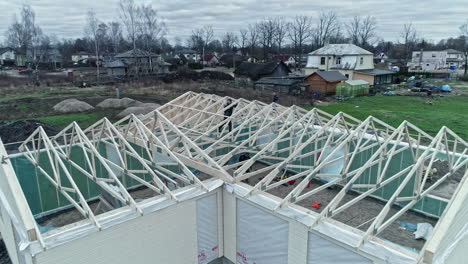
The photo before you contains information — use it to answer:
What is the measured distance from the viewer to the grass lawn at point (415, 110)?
82.3 feet

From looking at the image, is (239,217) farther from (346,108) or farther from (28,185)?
(346,108)

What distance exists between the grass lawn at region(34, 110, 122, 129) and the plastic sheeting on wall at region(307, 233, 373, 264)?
21958 mm

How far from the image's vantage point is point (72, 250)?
705 cm

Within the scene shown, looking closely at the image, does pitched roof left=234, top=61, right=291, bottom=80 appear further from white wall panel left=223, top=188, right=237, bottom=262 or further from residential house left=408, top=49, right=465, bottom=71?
residential house left=408, top=49, right=465, bottom=71

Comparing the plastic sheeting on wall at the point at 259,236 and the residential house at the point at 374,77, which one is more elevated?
the residential house at the point at 374,77

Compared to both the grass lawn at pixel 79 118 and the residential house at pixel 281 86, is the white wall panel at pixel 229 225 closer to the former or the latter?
the grass lawn at pixel 79 118

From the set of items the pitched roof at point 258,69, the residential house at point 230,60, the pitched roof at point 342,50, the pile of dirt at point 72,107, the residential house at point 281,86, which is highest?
the pitched roof at point 342,50

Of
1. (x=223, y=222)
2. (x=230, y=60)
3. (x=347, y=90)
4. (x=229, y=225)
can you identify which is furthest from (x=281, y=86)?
(x=230, y=60)

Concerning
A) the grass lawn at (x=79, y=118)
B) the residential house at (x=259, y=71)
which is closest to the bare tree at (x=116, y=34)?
the residential house at (x=259, y=71)

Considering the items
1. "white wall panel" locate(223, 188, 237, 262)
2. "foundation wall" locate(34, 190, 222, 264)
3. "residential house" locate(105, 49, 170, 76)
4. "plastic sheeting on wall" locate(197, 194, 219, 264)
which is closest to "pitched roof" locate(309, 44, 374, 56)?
"residential house" locate(105, 49, 170, 76)

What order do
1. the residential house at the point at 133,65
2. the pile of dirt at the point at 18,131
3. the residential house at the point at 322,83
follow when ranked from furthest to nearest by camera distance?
the residential house at the point at 133,65 < the residential house at the point at 322,83 < the pile of dirt at the point at 18,131

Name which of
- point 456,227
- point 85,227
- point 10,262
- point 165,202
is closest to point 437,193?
point 456,227

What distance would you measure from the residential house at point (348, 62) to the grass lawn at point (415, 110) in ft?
33.9

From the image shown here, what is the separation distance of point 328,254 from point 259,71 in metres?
48.1
